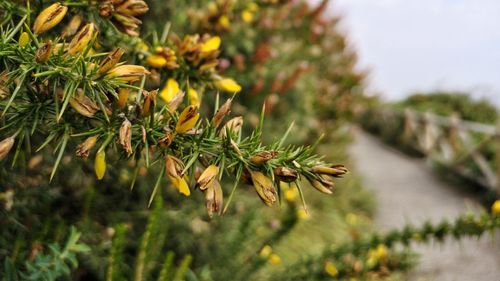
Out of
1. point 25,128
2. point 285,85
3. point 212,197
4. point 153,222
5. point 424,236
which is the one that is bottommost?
point 285,85

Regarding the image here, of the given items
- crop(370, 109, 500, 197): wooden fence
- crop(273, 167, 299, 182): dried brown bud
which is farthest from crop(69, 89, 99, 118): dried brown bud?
crop(370, 109, 500, 197): wooden fence

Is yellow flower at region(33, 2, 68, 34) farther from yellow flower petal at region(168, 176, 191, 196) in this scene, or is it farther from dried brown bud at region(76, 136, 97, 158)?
yellow flower petal at region(168, 176, 191, 196)

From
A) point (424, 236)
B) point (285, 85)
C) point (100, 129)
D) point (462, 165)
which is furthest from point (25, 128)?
point (462, 165)

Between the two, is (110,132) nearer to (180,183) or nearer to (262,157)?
(180,183)

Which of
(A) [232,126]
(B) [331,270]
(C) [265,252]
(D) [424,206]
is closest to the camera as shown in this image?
(A) [232,126]

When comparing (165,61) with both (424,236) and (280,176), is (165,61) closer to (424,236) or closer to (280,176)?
(280,176)

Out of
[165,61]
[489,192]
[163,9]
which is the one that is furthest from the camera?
[489,192]

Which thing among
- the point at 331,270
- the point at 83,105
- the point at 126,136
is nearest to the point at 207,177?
the point at 126,136
